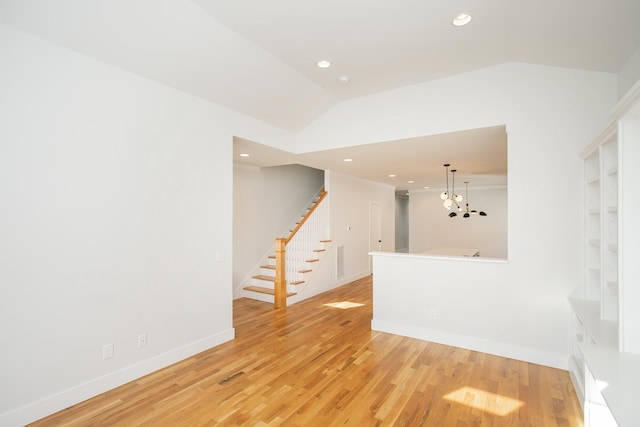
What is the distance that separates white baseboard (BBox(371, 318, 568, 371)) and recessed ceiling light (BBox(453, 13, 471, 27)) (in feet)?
10.9

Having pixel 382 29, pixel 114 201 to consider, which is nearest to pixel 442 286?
pixel 382 29

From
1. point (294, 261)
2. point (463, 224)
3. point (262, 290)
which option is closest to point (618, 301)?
point (294, 261)

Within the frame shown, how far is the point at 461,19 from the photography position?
8.45ft

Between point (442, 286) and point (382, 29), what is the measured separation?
2997 mm

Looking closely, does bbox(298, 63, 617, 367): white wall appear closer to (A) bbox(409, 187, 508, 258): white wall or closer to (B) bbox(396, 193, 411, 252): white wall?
(A) bbox(409, 187, 508, 258): white wall

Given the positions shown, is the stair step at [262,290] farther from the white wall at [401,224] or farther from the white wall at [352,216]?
the white wall at [401,224]

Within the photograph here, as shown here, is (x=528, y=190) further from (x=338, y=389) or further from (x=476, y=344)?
(x=338, y=389)

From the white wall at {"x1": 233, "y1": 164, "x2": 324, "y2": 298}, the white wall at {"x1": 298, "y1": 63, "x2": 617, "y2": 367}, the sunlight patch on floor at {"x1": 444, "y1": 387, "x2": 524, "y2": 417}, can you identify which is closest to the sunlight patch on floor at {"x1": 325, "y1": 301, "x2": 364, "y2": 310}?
the white wall at {"x1": 298, "y1": 63, "x2": 617, "y2": 367}

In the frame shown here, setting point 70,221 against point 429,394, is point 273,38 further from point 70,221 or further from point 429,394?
point 429,394

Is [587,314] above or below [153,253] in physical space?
below

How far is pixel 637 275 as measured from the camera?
6.47ft

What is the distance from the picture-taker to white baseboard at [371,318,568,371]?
3.29 m

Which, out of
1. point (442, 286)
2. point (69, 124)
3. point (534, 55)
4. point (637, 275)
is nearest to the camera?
point (637, 275)

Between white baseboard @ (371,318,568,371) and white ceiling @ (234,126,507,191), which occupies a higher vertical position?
white ceiling @ (234,126,507,191)
